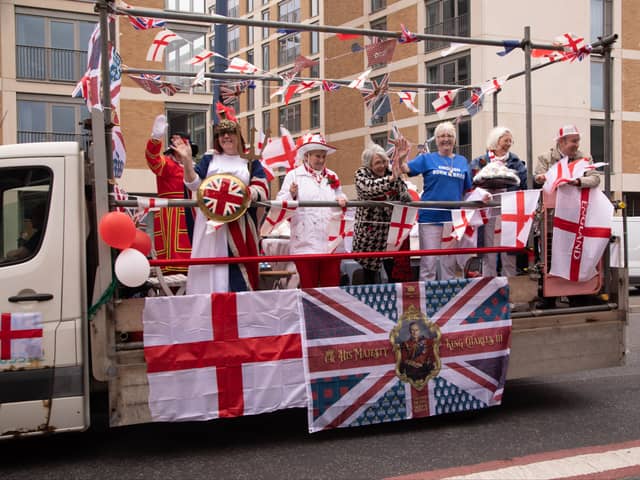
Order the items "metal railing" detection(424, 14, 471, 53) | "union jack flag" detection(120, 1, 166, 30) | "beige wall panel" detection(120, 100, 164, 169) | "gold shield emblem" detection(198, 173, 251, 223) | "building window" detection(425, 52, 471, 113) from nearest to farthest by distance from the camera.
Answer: "gold shield emblem" detection(198, 173, 251, 223) → "union jack flag" detection(120, 1, 166, 30) → "beige wall panel" detection(120, 100, 164, 169) → "building window" detection(425, 52, 471, 113) → "metal railing" detection(424, 14, 471, 53)

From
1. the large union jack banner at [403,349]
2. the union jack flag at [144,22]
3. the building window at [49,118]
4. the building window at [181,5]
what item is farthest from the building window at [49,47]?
the large union jack banner at [403,349]

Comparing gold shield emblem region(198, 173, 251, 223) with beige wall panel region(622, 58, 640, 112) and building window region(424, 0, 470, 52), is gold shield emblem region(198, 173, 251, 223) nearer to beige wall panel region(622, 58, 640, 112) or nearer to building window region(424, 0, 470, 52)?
building window region(424, 0, 470, 52)

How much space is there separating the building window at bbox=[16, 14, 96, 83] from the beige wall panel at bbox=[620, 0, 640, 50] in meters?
21.5

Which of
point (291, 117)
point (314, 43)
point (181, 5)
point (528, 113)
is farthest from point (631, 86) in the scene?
point (528, 113)

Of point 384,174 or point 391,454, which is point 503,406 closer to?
point 391,454

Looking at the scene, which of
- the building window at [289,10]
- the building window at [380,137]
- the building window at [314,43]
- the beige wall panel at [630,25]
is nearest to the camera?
the beige wall panel at [630,25]

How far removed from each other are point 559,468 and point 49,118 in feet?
78.0

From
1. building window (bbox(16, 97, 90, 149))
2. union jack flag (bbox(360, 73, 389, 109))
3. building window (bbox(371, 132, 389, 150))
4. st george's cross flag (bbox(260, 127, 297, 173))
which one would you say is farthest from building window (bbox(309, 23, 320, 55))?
union jack flag (bbox(360, 73, 389, 109))

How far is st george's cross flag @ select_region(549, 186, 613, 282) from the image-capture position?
5141 mm

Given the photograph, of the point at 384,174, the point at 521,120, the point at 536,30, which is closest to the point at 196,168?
the point at 384,174

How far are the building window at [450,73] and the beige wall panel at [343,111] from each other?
4.24 m

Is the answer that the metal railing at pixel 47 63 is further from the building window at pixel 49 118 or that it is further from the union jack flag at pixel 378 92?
the union jack flag at pixel 378 92

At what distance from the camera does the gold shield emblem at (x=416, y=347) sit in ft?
15.6

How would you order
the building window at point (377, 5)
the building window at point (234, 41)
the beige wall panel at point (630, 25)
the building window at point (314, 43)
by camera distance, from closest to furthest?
the beige wall panel at point (630, 25), the building window at point (377, 5), the building window at point (314, 43), the building window at point (234, 41)
